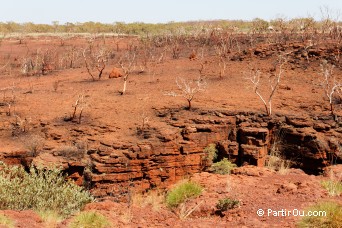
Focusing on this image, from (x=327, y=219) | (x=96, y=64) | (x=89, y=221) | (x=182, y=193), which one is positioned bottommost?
(x=182, y=193)

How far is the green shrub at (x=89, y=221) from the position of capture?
Result: 519 centimetres

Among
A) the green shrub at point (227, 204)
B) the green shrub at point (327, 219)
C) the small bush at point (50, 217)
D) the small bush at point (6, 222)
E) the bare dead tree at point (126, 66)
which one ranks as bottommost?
the small bush at point (50, 217)

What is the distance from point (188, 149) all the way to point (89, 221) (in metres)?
3.22

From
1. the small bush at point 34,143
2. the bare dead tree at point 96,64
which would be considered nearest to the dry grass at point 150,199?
the small bush at point 34,143

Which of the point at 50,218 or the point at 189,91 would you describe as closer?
the point at 50,218

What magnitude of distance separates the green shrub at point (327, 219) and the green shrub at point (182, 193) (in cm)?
221

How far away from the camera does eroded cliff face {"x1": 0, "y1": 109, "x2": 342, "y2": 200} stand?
7.54 metres

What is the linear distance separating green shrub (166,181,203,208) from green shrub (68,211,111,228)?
1.47 meters

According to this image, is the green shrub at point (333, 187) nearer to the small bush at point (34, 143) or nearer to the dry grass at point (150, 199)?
the dry grass at point (150, 199)

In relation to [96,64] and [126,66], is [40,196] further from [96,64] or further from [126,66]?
[126,66]

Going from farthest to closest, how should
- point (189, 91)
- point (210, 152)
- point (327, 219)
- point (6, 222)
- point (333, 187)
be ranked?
point (189, 91) < point (210, 152) < point (333, 187) < point (6, 222) < point (327, 219)

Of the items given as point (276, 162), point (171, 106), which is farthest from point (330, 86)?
point (171, 106)

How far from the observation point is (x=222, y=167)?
790 centimetres

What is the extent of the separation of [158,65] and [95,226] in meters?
9.81
